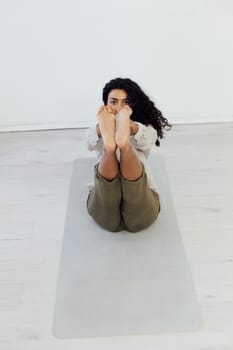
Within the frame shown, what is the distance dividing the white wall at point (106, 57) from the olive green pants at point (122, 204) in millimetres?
1136

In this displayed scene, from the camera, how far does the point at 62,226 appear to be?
2002 millimetres

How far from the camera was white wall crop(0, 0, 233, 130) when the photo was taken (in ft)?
8.61

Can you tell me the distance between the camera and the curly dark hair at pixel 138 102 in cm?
195

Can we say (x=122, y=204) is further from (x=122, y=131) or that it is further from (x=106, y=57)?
(x=106, y=57)

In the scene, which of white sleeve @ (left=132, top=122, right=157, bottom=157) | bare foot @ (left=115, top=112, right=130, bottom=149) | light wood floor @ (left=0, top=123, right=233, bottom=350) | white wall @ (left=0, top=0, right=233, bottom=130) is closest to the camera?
light wood floor @ (left=0, top=123, right=233, bottom=350)

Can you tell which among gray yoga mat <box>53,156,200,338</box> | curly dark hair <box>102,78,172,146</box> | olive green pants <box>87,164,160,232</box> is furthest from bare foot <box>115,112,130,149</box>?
gray yoga mat <box>53,156,200,338</box>

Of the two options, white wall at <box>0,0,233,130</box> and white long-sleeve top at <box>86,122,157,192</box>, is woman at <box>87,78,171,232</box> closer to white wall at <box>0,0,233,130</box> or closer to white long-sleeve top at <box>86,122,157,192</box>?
A: white long-sleeve top at <box>86,122,157,192</box>

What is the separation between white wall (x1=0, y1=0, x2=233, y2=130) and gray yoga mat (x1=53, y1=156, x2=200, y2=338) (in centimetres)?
103

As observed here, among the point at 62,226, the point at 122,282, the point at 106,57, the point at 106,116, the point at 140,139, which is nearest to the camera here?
the point at 122,282

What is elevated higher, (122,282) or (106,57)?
(106,57)

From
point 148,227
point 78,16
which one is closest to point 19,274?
point 148,227

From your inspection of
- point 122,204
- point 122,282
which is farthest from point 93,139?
point 122,282

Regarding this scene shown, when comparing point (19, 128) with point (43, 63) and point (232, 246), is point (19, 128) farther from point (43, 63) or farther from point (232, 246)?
point (232, 246)

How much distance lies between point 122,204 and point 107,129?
302 mm
